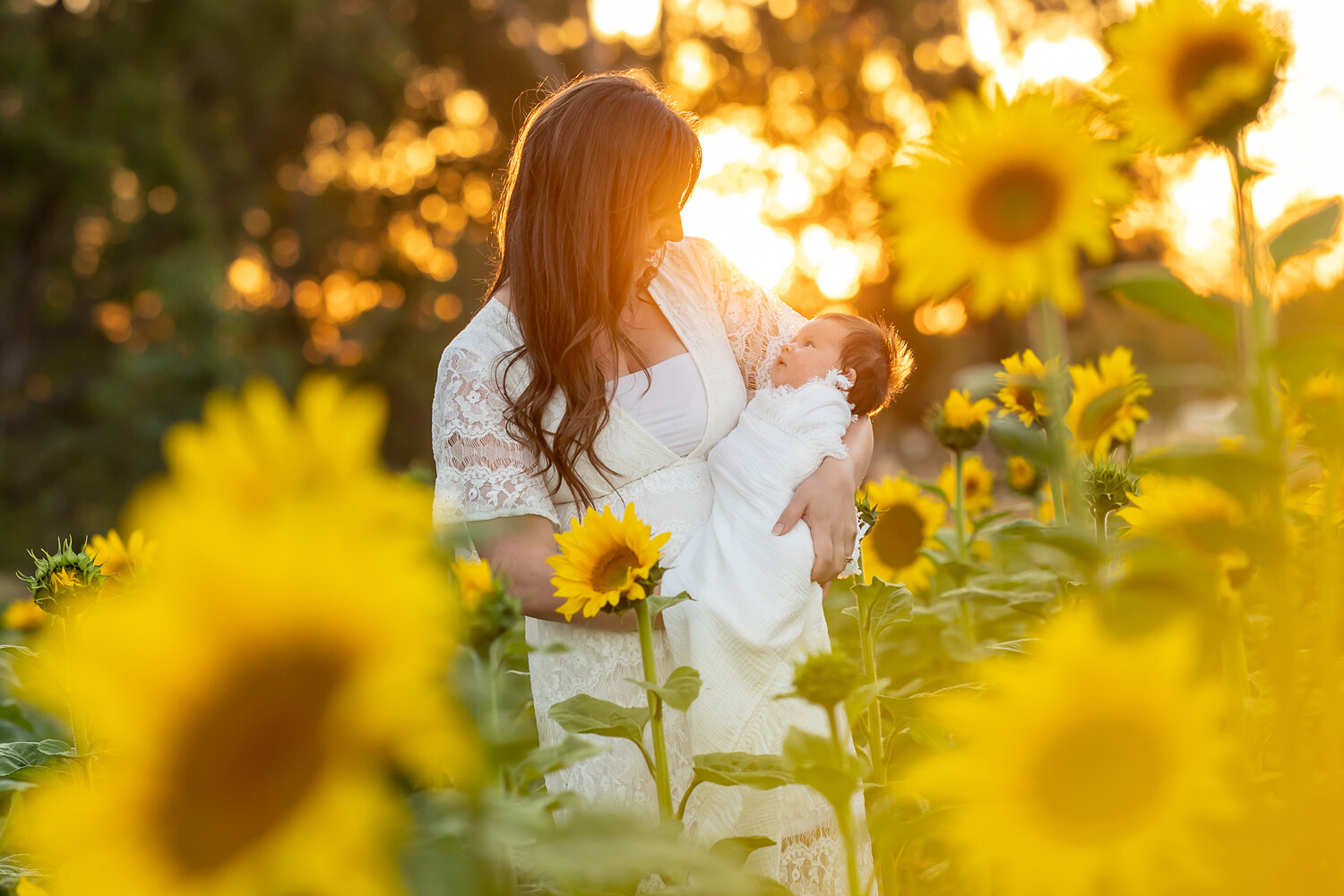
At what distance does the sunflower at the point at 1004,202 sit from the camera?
2.46 ft

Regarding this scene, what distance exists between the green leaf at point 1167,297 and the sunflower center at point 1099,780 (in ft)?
1.04

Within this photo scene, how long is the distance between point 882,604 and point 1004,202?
0.82m

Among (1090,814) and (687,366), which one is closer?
(1090,814)

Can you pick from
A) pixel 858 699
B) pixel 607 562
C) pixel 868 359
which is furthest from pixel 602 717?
pixel 868 359

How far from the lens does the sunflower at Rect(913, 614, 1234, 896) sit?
545 millimetres

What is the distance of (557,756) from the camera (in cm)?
84

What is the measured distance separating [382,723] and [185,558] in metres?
0.10

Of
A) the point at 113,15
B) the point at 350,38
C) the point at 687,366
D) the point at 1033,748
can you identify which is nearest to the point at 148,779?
the point at 1033,748

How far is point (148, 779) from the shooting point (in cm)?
46

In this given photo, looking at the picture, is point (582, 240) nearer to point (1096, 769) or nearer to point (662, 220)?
point (662, 220)

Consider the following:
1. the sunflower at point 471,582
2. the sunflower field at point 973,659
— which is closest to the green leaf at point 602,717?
the sunflower field at point 973,659

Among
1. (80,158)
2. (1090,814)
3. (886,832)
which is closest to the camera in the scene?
(1090,814)

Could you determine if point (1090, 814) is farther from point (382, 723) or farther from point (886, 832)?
point (886, 832)

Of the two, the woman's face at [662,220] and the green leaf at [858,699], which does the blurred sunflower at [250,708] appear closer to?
the green leaf at [858,699]
